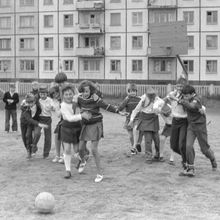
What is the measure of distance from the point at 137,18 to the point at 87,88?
51428 mm

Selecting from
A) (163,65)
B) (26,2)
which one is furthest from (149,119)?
(26,2)

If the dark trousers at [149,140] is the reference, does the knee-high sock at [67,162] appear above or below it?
below

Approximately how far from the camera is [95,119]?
27.3 ft

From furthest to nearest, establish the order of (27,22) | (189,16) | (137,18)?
1. (27,22)
2. (137,18)
3. (189,16)

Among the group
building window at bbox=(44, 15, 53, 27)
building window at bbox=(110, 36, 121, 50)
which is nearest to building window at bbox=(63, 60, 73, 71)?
building window at bbox=(44, 15, 53, 27)

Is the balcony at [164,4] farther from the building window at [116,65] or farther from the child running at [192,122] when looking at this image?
the child running at [192,122]

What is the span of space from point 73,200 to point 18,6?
59.5m

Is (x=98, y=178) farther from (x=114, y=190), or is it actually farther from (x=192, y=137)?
(x=192, y=137)

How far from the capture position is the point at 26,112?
Result: 10.2 meters

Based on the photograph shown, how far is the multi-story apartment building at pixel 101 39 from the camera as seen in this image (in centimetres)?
5666

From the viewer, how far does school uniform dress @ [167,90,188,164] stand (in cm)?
878

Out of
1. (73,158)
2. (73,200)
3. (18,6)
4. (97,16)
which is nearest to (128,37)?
(97,16)

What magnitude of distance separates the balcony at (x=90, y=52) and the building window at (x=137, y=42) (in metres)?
3.76

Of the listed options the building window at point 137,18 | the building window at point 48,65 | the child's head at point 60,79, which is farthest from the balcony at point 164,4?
the child's head at point 60,79
